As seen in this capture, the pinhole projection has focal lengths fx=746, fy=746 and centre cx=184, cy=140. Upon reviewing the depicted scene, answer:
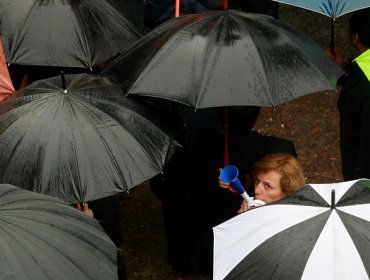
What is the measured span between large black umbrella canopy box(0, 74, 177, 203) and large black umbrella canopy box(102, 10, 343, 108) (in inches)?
8.1

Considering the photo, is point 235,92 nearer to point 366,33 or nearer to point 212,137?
point 212,137

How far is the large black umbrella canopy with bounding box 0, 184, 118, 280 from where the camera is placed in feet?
8.71

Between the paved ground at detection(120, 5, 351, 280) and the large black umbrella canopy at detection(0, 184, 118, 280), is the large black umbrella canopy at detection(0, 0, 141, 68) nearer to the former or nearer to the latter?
the large black umbrella canopy at detection(0, 184, 118, 280)

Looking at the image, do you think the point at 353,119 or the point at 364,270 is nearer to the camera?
the point at 364,270

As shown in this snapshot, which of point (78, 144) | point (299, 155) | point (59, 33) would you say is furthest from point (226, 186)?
point (299, 155)

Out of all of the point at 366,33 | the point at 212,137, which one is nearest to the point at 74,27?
the point at 212,137

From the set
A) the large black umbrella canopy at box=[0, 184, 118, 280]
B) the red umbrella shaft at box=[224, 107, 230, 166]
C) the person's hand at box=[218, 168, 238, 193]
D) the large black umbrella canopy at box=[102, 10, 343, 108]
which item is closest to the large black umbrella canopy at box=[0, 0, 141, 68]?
the large black umbrella canopy at box=[102, 10, 343, 108]

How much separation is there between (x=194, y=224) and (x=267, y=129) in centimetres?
231

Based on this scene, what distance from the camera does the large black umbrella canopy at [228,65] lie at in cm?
375

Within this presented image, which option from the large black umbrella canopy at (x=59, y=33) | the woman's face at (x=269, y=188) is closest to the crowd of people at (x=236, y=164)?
the woman's face at (x=269, y=188)

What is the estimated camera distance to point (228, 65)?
3.80 meters

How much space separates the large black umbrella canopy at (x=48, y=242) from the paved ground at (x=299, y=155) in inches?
98.6

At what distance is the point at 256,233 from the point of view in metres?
3.03

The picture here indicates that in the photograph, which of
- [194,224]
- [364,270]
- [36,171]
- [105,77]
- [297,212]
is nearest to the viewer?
[364,270]
